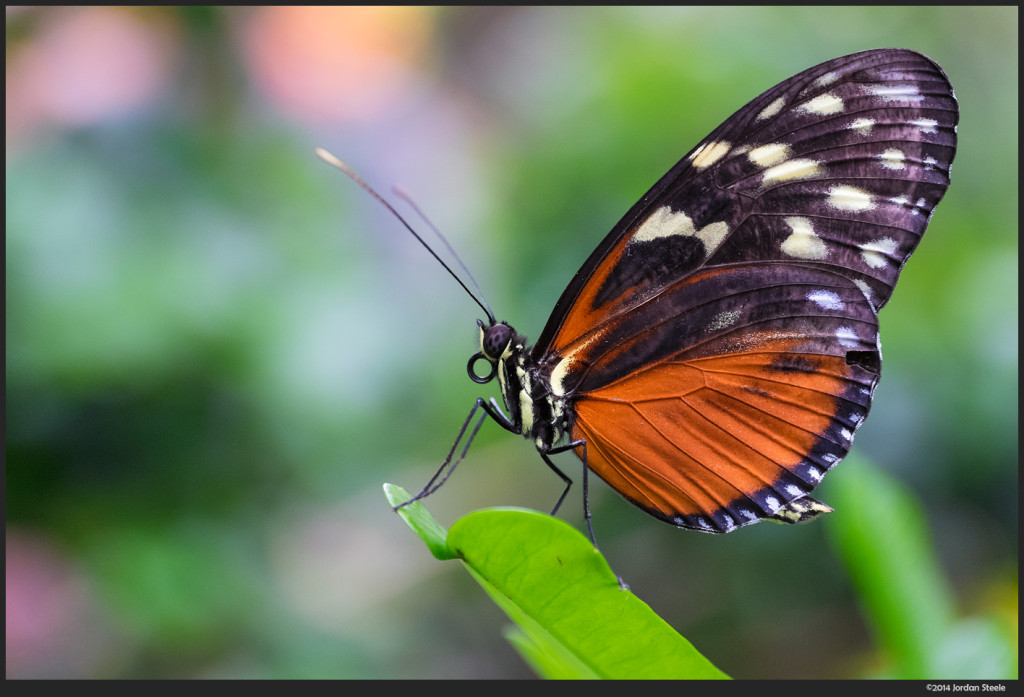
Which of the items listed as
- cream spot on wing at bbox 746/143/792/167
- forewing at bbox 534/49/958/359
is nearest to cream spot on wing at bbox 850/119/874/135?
forewing at bbox 534/49/958/359

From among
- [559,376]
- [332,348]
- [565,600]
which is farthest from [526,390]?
[332,348]

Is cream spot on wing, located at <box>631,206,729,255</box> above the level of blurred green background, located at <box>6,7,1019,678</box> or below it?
below

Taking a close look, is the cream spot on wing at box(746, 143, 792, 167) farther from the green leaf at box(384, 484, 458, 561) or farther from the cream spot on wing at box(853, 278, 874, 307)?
the green leaf at box(384, 484, 458, 561)

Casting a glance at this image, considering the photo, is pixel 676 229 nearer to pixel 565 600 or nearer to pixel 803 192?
pixel 803 192

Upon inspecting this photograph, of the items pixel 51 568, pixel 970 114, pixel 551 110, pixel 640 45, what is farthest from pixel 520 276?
pixel 970 114

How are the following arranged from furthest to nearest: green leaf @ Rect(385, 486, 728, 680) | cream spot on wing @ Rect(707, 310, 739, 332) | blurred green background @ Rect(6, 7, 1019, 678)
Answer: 1. blurred green background @ Rect(6, 7, 1019, 678)
2. cream spot on wing @ Rect(707, 310, 739, 332)
3. green leaf @ Rect(385, 486, 728, 680)

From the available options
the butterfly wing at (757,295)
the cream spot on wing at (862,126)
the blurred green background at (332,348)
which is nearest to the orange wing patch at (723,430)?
the butterfly wing at (757,295)

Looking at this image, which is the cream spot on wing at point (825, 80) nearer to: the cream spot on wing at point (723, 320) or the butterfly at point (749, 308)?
the butterfly at point (749, 308)

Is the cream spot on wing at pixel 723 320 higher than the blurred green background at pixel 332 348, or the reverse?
the blurred green background at pixel 332 348
